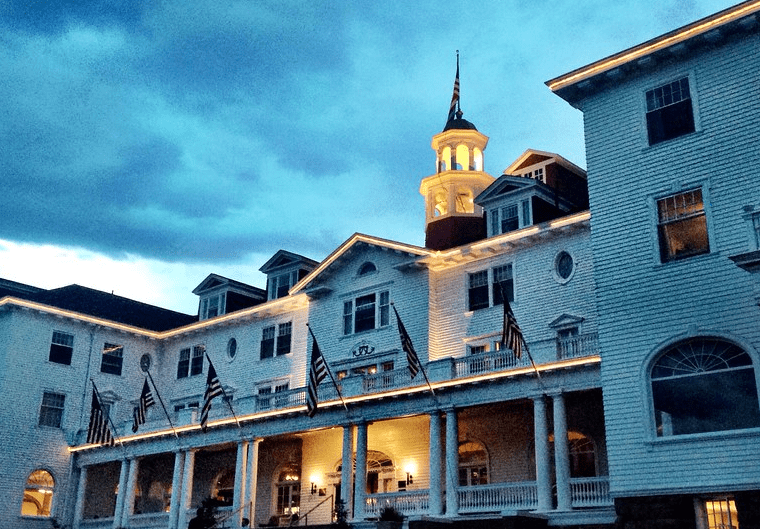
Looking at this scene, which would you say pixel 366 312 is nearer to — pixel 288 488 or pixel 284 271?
pixel 284 271

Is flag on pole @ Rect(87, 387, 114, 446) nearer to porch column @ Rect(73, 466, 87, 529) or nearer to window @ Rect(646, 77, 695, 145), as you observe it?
porch column @ Rect(73, 466, 87, 529)

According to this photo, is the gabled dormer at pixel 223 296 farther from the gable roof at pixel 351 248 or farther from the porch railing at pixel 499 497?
the porch railing at pixel 499 497

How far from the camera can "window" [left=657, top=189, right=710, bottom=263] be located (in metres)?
23.2

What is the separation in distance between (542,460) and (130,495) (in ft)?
75.9

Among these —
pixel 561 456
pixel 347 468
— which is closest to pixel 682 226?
pixel 561 456

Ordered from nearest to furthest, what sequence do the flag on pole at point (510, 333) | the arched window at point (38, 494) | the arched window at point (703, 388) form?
the arched window at point (703, 388), the flag on pole at point (510, 333), the arched window at point (38, 494)

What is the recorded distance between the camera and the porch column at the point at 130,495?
40928mm

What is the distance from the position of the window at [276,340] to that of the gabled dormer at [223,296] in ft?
12.3

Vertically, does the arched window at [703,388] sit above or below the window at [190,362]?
below

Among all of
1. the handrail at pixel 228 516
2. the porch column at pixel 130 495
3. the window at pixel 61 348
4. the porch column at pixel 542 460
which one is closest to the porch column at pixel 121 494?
the porch column at pixel 130 495

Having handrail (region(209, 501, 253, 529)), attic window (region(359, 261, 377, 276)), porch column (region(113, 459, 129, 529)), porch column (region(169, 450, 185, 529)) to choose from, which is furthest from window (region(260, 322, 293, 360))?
porch column (region(113, 459, 129, 529))

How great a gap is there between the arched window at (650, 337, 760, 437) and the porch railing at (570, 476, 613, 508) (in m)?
3.86

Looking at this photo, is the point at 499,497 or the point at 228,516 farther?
the point at 228,516

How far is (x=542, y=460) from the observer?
26938mm
